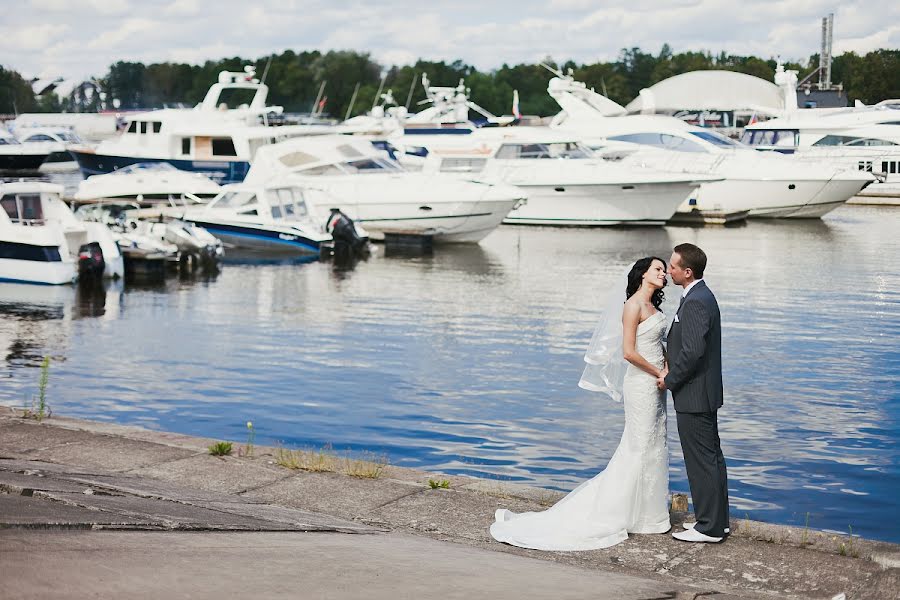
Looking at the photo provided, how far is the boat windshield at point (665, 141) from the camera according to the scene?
4803cm

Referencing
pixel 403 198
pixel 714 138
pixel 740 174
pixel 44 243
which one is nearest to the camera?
pixel 44 243

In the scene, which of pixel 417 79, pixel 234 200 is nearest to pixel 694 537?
pixel 234 200

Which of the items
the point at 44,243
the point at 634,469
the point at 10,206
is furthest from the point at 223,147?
the point at 634,469

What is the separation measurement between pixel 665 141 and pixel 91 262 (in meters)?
26.6

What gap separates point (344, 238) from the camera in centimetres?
3438

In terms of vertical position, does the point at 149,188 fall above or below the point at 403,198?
above

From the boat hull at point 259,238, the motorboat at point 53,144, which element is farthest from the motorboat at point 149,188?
the motorboat at point 53,144

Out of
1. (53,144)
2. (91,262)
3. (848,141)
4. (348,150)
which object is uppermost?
(53,144)

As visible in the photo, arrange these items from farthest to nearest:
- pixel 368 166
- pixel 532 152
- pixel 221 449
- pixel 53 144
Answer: pixel 53 144, pixel 532 152, pixel 368 166, pixel 221 449

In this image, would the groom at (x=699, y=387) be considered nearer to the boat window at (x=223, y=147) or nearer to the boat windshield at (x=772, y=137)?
the boat window at (x=223, y=147)

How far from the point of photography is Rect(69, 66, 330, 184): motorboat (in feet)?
162

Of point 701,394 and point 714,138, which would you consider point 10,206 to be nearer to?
point 701,394

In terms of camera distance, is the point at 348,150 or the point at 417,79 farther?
the point at 417,79

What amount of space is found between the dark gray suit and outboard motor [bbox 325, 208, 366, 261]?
26.8 m
